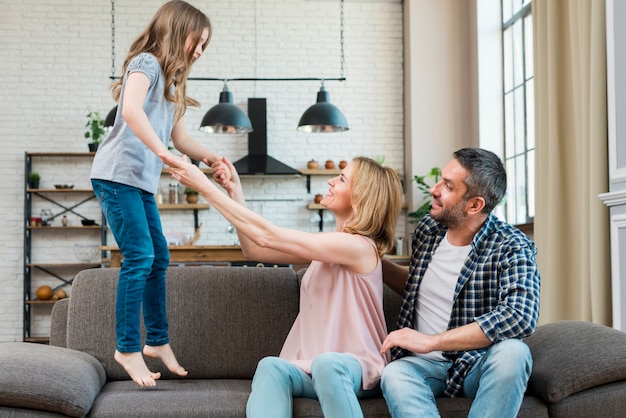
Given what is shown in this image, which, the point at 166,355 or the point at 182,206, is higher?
the point at 182,206

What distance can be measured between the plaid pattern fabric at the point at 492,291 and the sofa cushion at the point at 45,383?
3.09 feet

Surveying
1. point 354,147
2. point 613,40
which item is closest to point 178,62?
point 613,40

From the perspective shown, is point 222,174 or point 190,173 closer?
point 190,173

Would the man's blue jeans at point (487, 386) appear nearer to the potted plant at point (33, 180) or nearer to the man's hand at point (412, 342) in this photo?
the man's hand at point (412, 342)

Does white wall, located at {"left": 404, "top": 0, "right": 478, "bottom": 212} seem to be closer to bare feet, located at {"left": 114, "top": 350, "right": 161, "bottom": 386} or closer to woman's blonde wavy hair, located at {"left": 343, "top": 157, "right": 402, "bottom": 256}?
woman's blonde wavy hair, located at {"left": 343, "top": 157, "right": 402, "bottom": 256}

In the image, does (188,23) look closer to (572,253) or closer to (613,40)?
(613,40)

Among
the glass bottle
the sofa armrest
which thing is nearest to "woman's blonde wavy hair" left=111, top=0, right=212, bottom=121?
the sofa armrest

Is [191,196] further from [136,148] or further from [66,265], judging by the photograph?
[136,148]

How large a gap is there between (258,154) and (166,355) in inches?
217

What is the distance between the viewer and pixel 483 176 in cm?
248

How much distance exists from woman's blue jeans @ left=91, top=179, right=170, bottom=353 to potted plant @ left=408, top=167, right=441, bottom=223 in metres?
4.86

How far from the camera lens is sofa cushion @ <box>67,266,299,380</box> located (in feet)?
9.07

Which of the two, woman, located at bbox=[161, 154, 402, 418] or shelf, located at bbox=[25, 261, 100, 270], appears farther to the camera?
shelf, located at bbox=[25, 261, 100, 270]

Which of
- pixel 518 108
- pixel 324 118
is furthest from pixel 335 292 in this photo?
pixel 518 108
